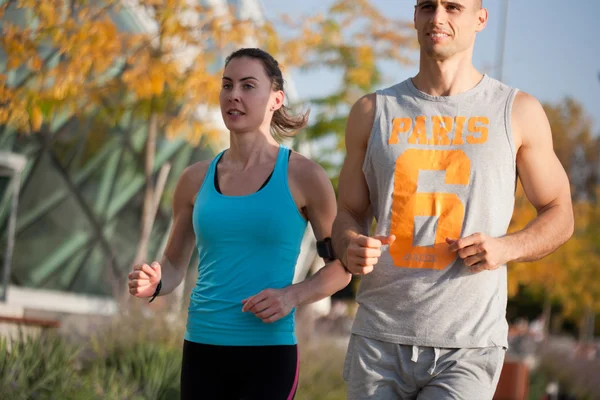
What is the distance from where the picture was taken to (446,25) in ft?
11.3

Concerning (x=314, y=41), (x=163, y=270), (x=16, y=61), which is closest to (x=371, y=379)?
(x=163, y=270)

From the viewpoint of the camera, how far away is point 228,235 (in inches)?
154

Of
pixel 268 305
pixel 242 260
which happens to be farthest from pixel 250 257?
pixel 268 305

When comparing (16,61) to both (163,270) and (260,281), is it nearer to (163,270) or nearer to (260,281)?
(163,270)

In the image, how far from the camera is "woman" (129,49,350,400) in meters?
3.81

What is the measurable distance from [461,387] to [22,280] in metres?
15.0

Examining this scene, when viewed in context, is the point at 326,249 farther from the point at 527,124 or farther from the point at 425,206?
the point at 527,124

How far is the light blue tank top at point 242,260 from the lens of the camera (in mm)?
3842

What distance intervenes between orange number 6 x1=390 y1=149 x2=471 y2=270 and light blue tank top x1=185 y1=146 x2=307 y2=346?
60 cm

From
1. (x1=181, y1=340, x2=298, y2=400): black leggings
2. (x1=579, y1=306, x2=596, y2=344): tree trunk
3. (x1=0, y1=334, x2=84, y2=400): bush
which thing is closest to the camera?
(x1=181, y1=340, x2=298, y2=400): black leggings

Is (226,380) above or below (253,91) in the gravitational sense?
below

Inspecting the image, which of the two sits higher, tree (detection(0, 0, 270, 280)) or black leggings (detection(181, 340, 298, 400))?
tree (detection(0, 0, 270, 280))

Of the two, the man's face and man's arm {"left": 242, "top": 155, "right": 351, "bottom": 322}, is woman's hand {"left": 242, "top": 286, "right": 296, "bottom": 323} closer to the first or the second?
man's arm {"left": 242, "top": 155, "right": 351, "bottom": 322}

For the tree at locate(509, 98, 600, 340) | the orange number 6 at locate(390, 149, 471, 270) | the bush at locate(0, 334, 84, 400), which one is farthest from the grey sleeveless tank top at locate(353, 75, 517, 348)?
the tree at locate(509, 98, 600, 340)
